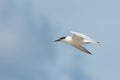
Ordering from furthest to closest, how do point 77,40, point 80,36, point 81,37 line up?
1. point 77,40
2. point 81,37
3. point 80,36

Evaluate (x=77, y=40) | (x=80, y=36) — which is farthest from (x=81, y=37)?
(x=77, y=40)

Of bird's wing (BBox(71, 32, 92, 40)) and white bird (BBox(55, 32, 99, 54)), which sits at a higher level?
bird's wing (BBox(71, 32, 92, 40))

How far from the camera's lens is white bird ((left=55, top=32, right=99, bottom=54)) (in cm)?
6469

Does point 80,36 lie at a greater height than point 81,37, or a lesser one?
greater

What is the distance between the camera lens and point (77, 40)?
224ft

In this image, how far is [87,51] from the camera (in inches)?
2798

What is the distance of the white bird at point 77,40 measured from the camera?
212 feet

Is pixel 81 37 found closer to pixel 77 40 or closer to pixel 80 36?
pixel 80 36

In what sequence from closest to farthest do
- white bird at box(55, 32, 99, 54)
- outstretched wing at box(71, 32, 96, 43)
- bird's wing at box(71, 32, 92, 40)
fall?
outstretched wing at box(71, 32, 96, 43), bird's wing at box(71, 32, 92, 40), white bird at box(55, 32, 99, 54)

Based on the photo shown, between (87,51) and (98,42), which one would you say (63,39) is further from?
(98,42)

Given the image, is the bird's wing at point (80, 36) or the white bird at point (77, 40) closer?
the bird's wing at point (80, 36)

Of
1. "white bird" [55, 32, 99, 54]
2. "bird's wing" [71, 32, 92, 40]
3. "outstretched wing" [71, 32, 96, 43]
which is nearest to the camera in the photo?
"outstretched wing" [71, 32, 96, 43]

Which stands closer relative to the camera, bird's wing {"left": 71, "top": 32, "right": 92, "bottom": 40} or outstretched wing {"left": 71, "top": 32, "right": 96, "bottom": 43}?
outstretched wing {"left": 71, "top": 32, "right": 96, "bottom": 43}

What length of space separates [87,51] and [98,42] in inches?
387
